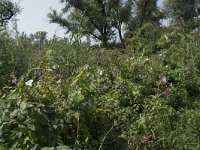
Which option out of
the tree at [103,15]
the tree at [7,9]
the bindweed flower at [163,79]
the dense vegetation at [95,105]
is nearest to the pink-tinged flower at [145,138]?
the dense vegetation at [95,105]

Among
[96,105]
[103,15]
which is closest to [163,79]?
Answer: [96,105]

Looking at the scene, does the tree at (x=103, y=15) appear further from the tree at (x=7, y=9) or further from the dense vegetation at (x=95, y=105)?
the dense vegetation at (x=95, y=105)

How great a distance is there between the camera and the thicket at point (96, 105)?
3256 mm

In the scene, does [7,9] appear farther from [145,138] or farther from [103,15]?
[145,138]

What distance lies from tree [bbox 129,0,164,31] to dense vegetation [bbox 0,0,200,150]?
90.8 ft

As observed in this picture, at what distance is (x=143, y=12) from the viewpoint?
3475cm

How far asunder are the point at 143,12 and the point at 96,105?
3128cm

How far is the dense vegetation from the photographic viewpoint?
3256 millimetres

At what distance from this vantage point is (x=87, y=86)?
3.77 meters

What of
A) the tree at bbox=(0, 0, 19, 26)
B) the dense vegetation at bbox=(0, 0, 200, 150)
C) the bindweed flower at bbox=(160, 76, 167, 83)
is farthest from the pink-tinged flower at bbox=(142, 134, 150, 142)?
the tree at bbox=(0, 0, 19, 26)

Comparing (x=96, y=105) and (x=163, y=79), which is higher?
(x=163, y=79)

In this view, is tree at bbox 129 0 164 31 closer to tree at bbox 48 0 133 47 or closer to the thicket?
tree at bbox 48 0 133 47

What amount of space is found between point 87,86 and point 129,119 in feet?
3.34

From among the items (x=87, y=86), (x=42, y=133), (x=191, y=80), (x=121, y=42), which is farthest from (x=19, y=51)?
(x=121, y=42)
